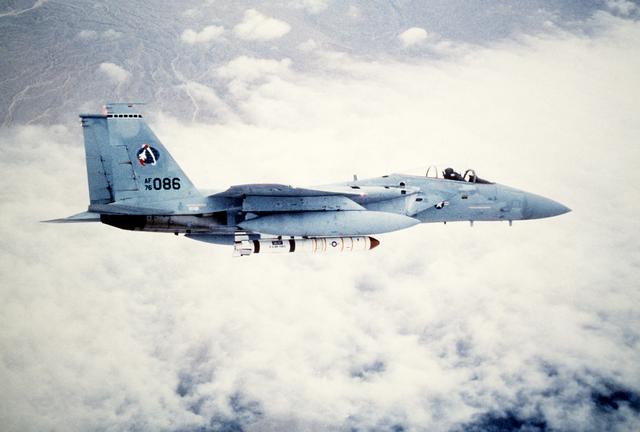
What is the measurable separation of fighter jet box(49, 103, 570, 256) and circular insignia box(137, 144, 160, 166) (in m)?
0.03

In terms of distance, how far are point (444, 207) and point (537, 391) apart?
2282 centimetres

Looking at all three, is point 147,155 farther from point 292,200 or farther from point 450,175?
point 450,175

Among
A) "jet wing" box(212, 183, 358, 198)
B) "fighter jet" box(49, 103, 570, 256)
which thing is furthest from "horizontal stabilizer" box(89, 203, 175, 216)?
"jet wing" box(212, 183, 358, 198)

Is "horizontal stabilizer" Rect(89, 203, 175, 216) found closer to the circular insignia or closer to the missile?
the circular insignia

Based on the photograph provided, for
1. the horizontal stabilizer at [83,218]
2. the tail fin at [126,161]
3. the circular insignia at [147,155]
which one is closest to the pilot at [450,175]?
the tail fin at [126,161]

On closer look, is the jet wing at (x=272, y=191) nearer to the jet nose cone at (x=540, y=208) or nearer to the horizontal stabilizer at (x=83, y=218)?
the horizontal stabilizer at (x=83, y=218)

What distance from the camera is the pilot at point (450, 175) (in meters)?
20.9

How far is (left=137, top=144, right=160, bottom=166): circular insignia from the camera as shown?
679 inches

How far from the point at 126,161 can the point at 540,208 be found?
13.1 metres

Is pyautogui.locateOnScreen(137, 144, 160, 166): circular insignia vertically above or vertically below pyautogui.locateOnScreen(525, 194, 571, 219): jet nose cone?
above

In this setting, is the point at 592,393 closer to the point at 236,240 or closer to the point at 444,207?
the point at 444,207

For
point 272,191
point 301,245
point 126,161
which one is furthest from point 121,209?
point 301,245

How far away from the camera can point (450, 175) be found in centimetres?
2092

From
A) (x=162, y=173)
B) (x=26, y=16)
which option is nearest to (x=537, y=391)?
(x=162, y=173)
